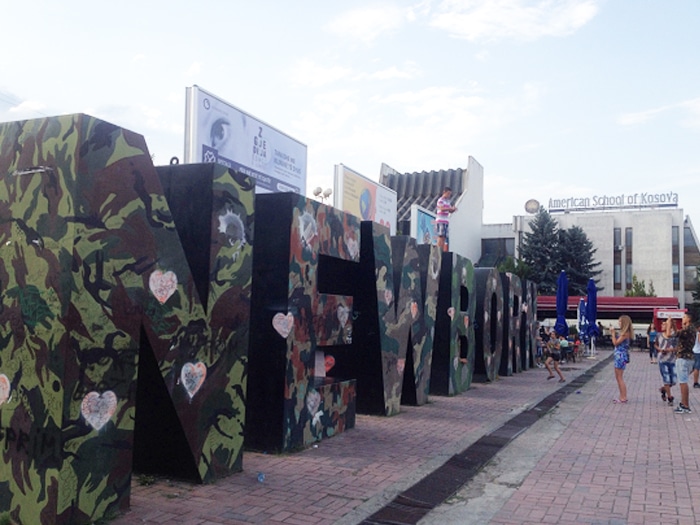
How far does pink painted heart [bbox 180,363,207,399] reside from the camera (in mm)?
6234

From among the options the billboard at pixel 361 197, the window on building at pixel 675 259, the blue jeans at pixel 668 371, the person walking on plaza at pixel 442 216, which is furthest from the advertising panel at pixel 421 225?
the window on building at pixel 675 259

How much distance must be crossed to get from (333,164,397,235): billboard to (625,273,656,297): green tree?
31.1 metres

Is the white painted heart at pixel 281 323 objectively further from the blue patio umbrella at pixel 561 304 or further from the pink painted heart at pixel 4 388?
the blue patio umbrella at pixel 561 304

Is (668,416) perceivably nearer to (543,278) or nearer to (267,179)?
(267,179)

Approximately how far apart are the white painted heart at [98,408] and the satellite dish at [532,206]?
52.7 meters

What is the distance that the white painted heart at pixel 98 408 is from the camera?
16.5 feet

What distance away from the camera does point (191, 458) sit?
6312 mm

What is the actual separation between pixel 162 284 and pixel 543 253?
44.6m

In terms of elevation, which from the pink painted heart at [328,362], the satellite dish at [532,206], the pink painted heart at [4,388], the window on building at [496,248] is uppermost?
the satellite dish at [532,206]

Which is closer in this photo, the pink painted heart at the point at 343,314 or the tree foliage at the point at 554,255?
the pink painted heart at the point at 343,314

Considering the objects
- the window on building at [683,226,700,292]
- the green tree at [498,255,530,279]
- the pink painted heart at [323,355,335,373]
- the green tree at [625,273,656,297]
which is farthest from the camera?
the window on building at [683,226,700,292]

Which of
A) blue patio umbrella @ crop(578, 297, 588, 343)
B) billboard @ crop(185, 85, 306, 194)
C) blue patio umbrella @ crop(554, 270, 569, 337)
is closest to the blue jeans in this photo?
blue patio umbrella @ crop(554, 270, 569, 337)

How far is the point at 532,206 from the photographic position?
55.1 metres

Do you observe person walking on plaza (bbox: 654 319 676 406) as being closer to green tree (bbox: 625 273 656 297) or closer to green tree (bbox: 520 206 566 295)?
green tree (bbox: 520 206 566 295)
